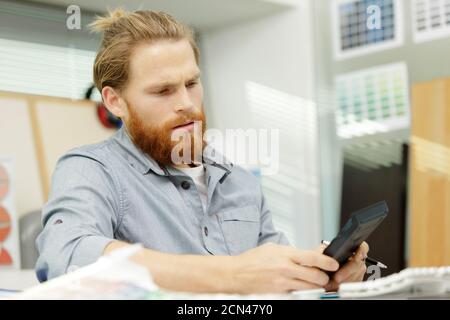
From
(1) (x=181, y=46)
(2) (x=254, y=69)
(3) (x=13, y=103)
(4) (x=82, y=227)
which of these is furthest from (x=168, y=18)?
(2) (x=254, y=69)

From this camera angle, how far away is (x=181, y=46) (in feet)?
4.26

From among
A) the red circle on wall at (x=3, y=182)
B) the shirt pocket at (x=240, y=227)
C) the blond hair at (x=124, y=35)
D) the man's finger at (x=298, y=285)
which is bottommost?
the red circle on wall at (x=3, y=182)

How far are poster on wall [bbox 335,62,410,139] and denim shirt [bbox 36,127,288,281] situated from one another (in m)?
1.76

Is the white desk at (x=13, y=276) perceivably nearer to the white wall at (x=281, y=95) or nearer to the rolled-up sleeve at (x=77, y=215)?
the rolled-up sleeve at (x=77, y=215)

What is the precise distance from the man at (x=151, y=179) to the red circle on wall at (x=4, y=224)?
123cm

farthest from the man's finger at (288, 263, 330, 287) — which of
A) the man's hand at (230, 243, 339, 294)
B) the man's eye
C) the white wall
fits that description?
the white wall

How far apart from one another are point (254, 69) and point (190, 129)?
1.70m

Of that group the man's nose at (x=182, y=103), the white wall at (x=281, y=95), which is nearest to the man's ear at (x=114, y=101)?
the man's nose at (x=182, y=103)

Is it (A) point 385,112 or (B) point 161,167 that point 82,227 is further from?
(A) point 385,112

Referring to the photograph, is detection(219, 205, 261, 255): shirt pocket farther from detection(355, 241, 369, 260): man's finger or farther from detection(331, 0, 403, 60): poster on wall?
detection(331, 0, 403, 60): poster on wall

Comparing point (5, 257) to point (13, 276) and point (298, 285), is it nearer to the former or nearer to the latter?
point (13, 276)

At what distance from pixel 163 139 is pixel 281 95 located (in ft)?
6.13

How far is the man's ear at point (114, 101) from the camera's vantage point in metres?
1.33

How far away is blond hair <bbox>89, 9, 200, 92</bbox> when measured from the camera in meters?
1.27
